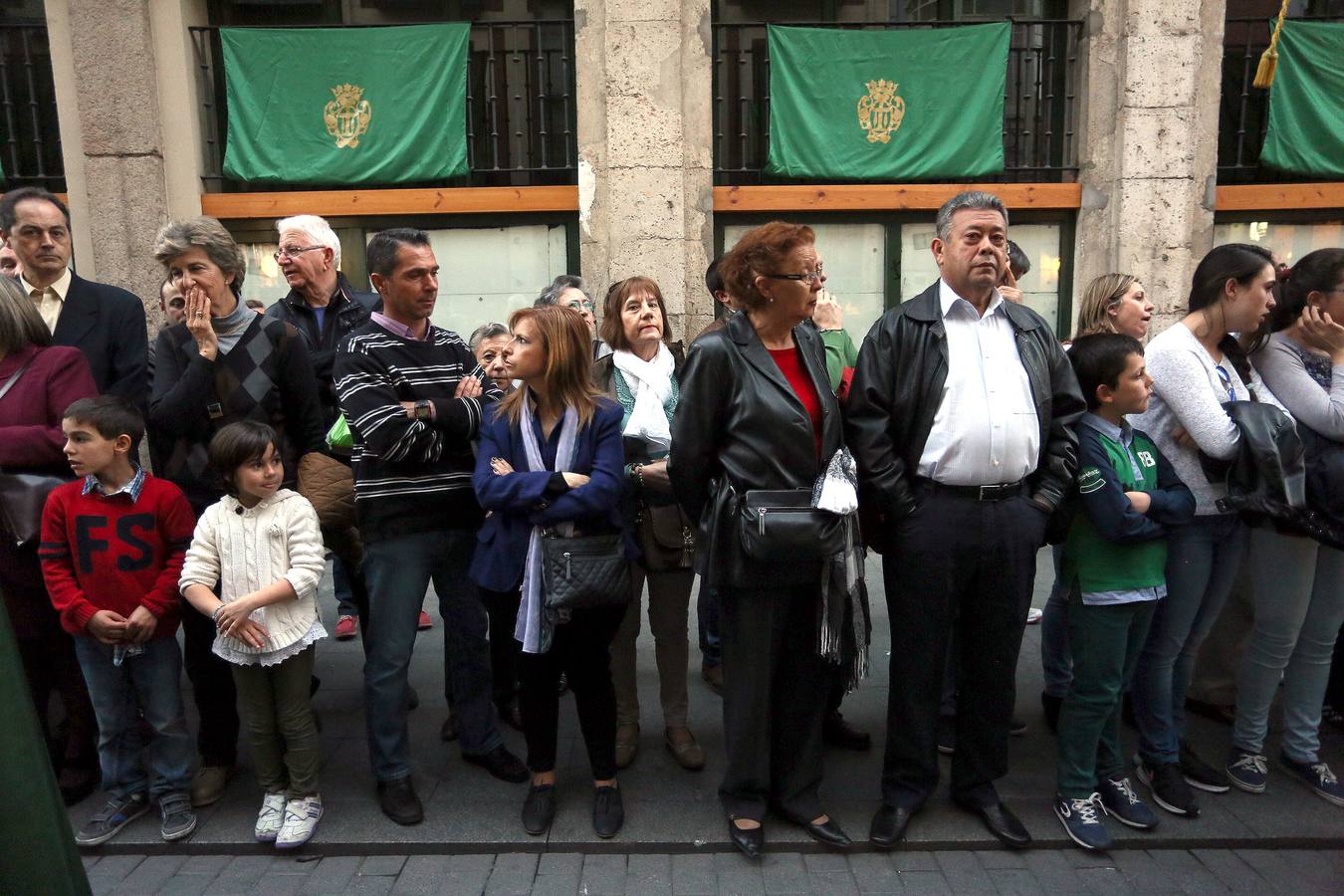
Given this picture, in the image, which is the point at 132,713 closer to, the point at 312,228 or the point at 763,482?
the point at 312,228

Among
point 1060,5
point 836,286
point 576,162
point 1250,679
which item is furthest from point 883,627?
point 1060,5

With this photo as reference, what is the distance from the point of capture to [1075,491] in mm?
3396

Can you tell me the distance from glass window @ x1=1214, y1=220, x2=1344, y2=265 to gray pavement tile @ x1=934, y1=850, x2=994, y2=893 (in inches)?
313

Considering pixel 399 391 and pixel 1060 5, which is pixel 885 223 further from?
pixel 399 391

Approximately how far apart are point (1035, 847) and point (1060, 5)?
8.62 metres

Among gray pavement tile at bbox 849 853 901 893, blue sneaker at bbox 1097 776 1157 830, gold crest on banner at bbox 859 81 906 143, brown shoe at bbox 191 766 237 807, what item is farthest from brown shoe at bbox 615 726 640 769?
gold crest on banner at bbox 859 81 906 143

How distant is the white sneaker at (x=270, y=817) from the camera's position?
341cm

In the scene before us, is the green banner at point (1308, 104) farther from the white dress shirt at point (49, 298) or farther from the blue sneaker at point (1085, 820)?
the white dress shirt at point (49, 298)

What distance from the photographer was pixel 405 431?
3350 millimetres

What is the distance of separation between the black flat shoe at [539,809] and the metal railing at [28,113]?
27.6 feet

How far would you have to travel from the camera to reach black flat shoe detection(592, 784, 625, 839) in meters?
3.42

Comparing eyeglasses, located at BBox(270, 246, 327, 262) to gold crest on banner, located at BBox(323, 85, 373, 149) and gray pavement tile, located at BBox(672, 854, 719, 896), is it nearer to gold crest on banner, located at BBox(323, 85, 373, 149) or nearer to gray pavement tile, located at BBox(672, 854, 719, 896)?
gray pavement tile, located at BBox(672, 854, 719, 896)

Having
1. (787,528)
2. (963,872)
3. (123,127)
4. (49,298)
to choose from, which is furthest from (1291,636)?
(123,127)

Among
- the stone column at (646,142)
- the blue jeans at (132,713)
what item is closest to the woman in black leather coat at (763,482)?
the blue jeans at (132,713)
